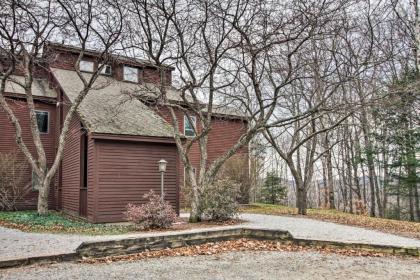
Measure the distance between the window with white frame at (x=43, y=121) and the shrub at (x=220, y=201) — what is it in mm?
10511

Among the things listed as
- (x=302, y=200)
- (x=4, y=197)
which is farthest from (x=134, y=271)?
(x=4, y=197)

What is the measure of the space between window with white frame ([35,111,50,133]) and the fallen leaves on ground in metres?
13.3

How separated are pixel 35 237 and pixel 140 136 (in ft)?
16.6

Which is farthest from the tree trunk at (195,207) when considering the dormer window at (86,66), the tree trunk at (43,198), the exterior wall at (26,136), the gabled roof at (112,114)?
the dormer window at (86,66)

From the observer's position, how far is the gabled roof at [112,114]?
1323 cm

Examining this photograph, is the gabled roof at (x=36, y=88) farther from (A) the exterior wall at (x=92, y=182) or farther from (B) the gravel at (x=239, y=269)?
(B) the gravel at (x=239, y=269)

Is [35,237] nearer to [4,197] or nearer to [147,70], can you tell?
[4,197]

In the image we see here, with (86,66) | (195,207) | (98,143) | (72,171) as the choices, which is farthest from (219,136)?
(98,143)

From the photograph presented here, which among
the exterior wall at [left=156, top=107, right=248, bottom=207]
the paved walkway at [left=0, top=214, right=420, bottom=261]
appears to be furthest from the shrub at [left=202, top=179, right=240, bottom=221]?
the exterior wall at [left=156, top=107, right=248, bottom=207]

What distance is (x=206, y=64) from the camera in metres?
13.6

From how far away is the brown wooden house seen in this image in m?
12.8

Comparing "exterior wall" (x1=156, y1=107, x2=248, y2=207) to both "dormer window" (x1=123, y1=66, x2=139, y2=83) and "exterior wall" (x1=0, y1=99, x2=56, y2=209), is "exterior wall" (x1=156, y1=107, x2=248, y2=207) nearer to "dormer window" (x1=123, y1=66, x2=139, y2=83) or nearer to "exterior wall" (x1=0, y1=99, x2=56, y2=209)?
"dormer window" (x1=123, y1=66, x2=139, y2=83)

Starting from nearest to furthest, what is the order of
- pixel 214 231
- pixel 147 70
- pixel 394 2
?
pixel 214 231, pixel 394 2, pixel 147 70

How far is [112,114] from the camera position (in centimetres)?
1445
